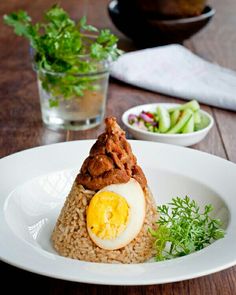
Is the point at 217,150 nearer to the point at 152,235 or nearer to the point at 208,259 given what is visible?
the point at 152,235

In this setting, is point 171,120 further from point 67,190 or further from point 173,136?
point 67,190

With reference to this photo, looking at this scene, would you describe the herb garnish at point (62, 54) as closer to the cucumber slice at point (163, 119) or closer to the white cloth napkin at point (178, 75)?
the cucumber slice at point (163, 119)

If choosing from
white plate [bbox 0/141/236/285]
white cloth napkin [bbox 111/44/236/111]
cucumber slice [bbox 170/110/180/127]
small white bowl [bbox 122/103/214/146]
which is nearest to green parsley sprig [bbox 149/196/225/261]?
white plate [bbox 0/141/236/285]

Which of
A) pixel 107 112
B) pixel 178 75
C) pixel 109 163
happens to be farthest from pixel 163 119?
pixel 109 163

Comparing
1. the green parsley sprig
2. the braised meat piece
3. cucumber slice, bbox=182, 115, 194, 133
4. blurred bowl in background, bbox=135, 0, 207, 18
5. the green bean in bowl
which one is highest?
the braised meat piece

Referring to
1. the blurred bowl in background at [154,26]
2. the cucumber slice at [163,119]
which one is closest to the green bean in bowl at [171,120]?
the cucumber slice at [163,119]

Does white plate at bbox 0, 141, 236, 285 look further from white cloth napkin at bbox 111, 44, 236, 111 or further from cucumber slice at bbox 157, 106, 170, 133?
white cloth napkin at bbox 111, 44, 236, 111
